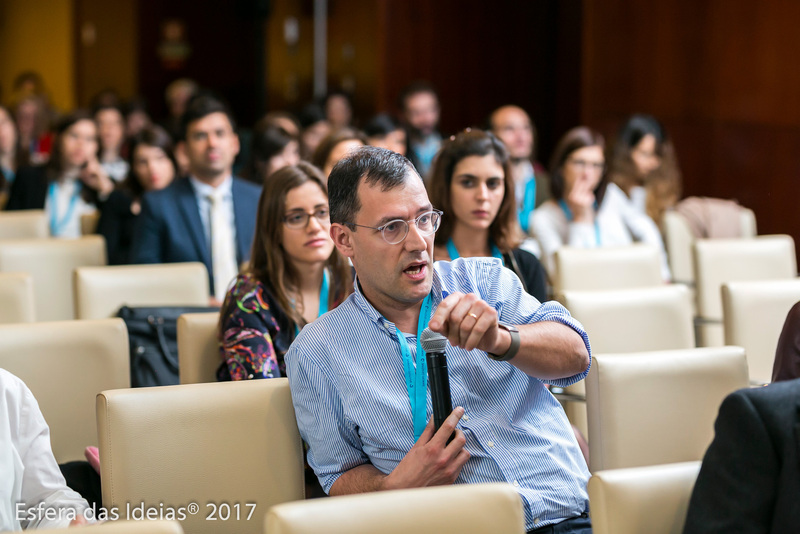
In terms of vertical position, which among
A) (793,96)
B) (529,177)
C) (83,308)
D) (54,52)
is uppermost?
(54,52)

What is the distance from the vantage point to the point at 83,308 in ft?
11.0

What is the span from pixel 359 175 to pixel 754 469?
100cm


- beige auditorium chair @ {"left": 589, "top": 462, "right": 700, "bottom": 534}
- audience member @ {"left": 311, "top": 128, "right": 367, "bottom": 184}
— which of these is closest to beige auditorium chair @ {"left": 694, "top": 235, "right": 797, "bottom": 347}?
audience member @ {"left": 311, "top": 128, "right": 367, "bottom": 184}

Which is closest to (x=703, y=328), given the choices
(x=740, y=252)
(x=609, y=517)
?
(x=740, y=252)

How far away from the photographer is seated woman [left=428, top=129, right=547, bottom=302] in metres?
3.29

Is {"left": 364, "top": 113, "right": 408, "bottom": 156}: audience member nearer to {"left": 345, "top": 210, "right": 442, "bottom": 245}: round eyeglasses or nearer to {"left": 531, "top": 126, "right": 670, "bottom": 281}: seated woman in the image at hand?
{"left": 531, "top": 126, "right": 670, "bottom": 281}: seated woman

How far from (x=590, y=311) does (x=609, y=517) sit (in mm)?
1551

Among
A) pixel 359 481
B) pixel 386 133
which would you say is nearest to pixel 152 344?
pixel 359 481

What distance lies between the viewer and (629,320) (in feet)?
10.2

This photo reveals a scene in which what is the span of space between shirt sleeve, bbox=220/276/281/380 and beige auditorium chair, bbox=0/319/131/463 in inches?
12.2

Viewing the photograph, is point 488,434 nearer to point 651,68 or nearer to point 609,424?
point 609,424

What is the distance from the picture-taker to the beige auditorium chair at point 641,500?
1.54m

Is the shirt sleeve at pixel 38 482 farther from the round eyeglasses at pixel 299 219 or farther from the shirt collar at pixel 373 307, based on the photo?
the round eyeglasses at pixel 299 219

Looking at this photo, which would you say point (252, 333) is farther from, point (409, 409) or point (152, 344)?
point (409, 409)
